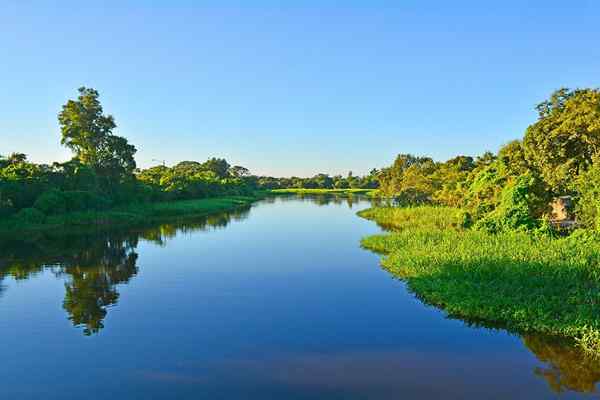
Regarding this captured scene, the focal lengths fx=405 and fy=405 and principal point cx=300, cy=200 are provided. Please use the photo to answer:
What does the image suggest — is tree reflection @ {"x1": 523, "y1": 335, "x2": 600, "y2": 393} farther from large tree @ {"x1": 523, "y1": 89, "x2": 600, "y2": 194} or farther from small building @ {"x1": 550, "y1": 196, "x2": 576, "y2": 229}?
small building @ {"x1": 550, "y1": 196, "x2": 576, "y2": 229}

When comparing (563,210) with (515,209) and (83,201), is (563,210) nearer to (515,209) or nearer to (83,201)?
(515,209)

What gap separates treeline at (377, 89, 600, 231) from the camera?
24.5 m

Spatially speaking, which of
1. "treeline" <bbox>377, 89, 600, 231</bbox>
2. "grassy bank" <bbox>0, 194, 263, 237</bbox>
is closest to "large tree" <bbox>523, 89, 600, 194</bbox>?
"treeline" <bbox>377, 89, 600, 231</bbox>

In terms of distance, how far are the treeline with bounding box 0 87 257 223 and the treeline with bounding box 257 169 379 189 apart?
360 feet

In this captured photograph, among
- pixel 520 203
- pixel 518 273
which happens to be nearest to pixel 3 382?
pixel 518 273

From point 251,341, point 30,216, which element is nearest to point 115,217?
point 30,216

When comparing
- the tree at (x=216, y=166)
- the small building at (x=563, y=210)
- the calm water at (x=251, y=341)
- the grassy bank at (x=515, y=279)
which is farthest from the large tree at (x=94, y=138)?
the tree at (x=216, y=166)

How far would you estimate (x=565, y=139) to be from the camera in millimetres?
29984

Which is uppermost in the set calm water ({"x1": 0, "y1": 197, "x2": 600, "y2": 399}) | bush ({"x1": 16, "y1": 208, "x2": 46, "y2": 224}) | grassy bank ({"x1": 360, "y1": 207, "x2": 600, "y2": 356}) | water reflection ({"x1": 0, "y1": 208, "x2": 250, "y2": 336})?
bush ({"x1": 16, "y1": 208, "x2": 46, "y2": 224})

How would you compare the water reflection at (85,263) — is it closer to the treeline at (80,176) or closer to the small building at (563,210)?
the treeline at (80,176)

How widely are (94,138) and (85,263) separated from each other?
111ft

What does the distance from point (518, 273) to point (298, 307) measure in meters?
8.94

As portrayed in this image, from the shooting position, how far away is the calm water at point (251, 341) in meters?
10.5

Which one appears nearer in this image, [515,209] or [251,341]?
[251,341]
